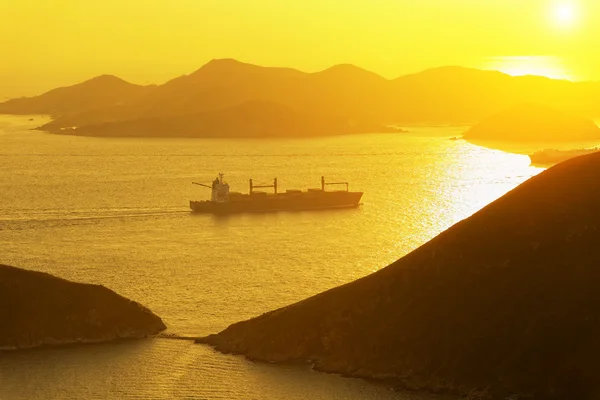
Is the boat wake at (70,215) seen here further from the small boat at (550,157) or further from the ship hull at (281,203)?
the small boat at (550,157)

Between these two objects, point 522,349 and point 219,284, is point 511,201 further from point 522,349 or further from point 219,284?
point 219,284

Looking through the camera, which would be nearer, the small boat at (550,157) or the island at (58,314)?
the island at (58,314)

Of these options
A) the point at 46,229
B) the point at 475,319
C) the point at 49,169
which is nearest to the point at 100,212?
the point at 46,229

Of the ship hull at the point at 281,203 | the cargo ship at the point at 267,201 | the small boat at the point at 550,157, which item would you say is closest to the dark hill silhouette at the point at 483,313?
the ship hull at the point at 281,203

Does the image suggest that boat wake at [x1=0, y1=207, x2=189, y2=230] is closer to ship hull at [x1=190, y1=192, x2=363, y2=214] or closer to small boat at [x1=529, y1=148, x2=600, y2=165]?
ship hull at [x1=190, y1=192, x2=363, y2=214]

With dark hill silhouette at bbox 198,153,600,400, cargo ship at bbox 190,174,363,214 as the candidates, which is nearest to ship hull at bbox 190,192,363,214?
cargo ship at bbox 190,174,363,214
